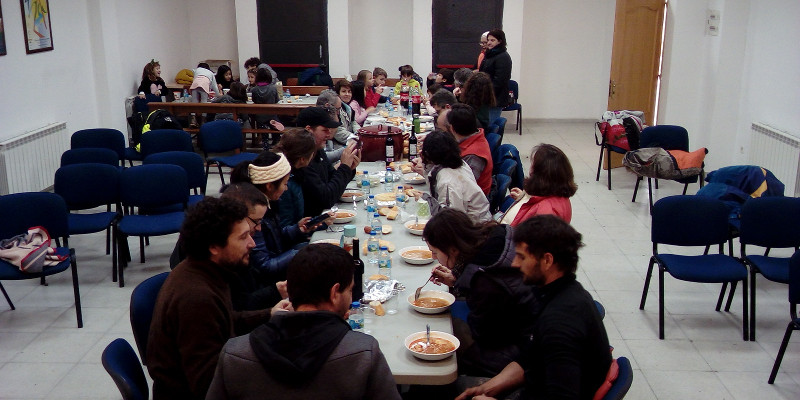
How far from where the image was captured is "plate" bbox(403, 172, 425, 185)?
6.11 m

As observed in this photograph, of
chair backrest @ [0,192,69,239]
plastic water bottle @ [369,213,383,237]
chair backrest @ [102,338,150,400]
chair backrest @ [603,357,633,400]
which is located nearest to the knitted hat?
plastic water bottle @ [369,213,383,237]

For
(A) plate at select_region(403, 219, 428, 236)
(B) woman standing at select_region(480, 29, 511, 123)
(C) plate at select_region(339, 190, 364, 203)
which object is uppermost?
(B) woman standing at select_region(480, 29, 511, 123)

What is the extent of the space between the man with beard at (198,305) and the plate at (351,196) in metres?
2.55

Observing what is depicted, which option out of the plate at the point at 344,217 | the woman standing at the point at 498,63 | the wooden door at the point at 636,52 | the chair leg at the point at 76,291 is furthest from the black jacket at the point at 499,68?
the chair leg at the point at 76,291

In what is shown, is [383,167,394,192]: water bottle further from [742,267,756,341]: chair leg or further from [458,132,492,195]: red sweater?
[742,267,756,341]: chair leg

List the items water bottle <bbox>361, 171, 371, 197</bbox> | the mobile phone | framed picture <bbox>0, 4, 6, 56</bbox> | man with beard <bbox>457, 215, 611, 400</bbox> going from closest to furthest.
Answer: man with beard <bbox>457, 215, 611, 400</bbox>
the mobile phone
water bottle <bbox>361, 171, 371, 197</bbox>
framed picture <bbox>0, 4, 6, 56</bbox>

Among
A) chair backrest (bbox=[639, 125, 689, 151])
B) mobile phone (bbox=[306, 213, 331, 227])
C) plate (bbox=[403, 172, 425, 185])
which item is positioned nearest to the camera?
mobile phone (bbox=[306, 213, 331, 227])

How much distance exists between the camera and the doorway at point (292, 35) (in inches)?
506

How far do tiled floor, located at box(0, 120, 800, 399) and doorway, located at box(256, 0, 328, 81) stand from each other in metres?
6.49

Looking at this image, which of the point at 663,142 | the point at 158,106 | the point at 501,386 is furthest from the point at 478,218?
the point at 158,106

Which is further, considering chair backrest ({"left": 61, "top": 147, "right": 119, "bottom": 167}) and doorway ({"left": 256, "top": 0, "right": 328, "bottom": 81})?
doorway ({"left": 256, "top": 0, "right": 328, "bottom": 81})

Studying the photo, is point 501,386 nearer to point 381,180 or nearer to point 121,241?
point 381,180

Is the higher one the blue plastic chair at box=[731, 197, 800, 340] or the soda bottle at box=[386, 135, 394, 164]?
the soda bottle at box=[386, 135, 394, 164]

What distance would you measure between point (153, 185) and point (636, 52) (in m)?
6.80
